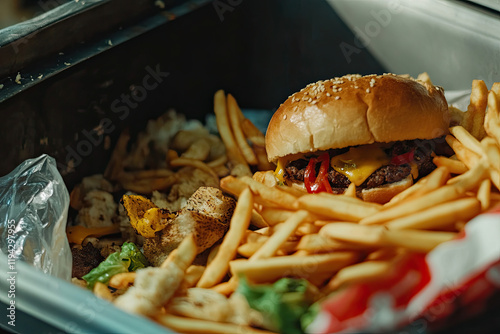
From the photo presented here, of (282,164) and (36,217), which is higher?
(36,217)

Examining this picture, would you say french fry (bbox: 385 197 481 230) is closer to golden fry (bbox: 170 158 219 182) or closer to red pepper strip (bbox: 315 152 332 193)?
red pepper strip (bbox: 315 152 332 193)

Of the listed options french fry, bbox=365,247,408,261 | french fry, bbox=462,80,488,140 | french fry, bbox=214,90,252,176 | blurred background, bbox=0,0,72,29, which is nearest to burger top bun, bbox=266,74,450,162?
french fry, bbox=462,80,488,140

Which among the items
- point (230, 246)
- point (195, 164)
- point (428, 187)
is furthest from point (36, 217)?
point (428, 187)

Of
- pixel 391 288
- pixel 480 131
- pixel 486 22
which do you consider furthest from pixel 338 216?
pixel 486 22

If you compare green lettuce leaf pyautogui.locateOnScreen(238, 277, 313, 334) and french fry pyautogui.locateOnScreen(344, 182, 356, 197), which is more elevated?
green lettuce leaf pyautogui.locateOnScreen(238, 277, 313, 334)

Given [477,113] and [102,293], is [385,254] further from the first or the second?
[477,113]

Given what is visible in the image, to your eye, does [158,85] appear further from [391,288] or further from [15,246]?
[391,288]

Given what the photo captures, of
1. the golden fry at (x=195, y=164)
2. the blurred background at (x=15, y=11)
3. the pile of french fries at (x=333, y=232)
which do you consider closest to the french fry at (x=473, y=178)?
the pile of french fries at (x=333, y=232)
